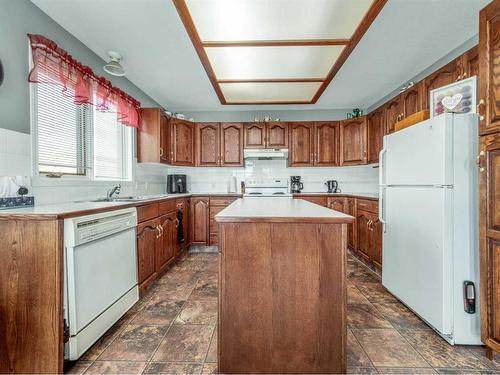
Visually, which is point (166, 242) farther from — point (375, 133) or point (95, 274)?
point (375, 133)

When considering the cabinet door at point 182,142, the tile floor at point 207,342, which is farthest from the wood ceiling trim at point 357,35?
the tile floor at point 207,342

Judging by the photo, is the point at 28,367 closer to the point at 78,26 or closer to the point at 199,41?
the point at 78,26

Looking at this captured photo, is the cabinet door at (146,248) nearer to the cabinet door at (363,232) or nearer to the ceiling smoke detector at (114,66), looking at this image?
the ceiling smoke detector at (114,66)

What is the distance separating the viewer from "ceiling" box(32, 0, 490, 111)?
6.21 ft

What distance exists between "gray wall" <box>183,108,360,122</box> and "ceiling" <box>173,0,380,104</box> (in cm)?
121

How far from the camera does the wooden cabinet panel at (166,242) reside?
9.14 feet

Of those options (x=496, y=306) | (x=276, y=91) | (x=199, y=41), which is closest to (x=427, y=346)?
(x=496, y=306)

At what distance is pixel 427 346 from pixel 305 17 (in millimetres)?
2510

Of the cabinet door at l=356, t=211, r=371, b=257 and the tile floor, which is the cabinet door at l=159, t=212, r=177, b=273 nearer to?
the tile floor

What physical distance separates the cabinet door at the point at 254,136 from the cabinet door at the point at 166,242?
1823 millimetres

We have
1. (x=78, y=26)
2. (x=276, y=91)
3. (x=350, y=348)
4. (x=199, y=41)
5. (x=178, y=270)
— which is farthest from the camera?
(x=276, y=91)

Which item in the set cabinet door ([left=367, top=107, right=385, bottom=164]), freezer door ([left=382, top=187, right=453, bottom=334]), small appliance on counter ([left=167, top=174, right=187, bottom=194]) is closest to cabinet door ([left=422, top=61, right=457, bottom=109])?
cabinet door ([left=367, top=107, right=385, bottom=164])

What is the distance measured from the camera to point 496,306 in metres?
1.45

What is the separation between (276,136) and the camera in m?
4.34
